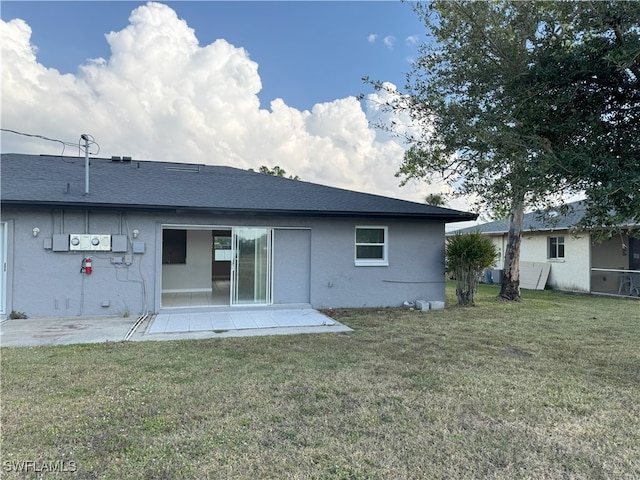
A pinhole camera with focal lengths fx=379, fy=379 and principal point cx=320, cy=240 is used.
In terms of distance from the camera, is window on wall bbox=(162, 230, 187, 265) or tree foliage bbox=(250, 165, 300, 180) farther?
tree foliage bbox=(250, 165, 300, 180)

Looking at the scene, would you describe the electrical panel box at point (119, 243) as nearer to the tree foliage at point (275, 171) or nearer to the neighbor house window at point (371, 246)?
the neighbor house window at point (371, 246)

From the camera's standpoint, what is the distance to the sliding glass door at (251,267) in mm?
10038

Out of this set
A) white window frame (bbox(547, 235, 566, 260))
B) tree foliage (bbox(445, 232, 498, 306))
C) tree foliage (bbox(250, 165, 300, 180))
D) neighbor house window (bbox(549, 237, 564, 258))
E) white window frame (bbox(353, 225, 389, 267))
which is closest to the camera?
white window frame (bbox(353, 225, 389, 267))

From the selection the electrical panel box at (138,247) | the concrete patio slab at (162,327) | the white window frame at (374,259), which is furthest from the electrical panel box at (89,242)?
the white window frame at (374,259)

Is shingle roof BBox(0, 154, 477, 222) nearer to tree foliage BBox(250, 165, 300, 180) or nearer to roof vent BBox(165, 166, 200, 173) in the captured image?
roof vent BBox(165, 166, 200, 173)

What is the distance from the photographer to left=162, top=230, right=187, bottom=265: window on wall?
553 inches

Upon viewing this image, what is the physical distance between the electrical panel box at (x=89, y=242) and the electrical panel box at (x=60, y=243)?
77mm

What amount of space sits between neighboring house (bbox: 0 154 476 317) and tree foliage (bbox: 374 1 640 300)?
13.8 ft

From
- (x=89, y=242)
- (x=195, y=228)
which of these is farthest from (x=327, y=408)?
(x=89, y=242)

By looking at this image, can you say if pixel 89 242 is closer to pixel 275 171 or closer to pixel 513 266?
pixel 513 266

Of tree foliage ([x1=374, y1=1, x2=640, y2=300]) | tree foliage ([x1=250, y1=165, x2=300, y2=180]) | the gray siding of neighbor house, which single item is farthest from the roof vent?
tree foliage ([x1=250, y1=165, x2=300, y2=180])

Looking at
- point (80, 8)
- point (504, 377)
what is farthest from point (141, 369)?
point (80, 8)

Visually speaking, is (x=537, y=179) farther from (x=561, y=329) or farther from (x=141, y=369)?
(x=141, y=369)

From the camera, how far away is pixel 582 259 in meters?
15.6
